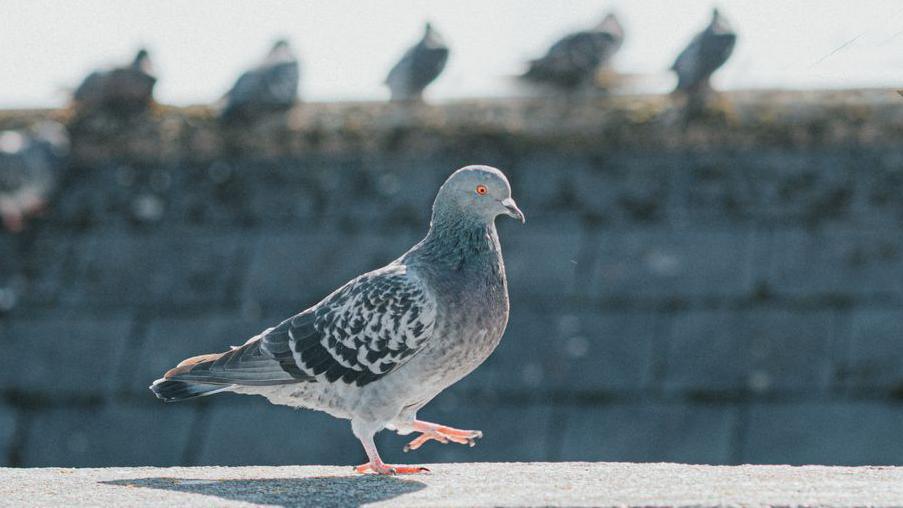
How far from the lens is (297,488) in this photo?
18.0 ft

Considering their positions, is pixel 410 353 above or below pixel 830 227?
below

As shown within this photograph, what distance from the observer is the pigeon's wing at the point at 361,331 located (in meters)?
6.27

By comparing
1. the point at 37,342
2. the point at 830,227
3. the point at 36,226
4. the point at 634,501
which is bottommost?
the point at 634,501

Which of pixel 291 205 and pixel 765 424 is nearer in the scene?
pixel 765 424

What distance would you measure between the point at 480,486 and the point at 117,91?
5159 millimetres

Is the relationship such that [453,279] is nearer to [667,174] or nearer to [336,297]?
[336,297]

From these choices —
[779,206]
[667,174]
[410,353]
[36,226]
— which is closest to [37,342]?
[36,226]

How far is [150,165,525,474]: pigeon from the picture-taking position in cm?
625

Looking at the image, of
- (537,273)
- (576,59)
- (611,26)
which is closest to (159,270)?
(537,273)

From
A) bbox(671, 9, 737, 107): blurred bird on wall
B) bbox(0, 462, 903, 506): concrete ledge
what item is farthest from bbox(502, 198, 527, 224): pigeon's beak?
bbox(671, 9, 737, 107): blurred bird on wall

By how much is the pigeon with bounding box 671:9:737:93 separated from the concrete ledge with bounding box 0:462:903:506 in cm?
366

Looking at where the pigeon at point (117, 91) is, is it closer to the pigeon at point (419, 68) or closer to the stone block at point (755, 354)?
the pigeon at point (419, 68)

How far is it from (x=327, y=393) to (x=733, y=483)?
2095 millimetres

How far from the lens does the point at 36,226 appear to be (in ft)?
28.9
